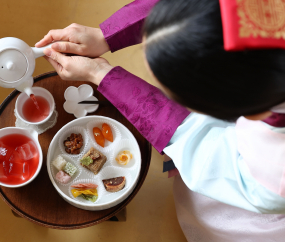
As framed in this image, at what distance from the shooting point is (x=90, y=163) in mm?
1001

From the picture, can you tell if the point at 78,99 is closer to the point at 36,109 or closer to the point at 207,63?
the point at 36,109

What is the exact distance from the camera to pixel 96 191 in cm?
100

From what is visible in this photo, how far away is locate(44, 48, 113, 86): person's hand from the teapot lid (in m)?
0.14

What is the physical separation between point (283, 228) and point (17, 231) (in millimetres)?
1523

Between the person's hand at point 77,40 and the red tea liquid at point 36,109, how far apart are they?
218 mm

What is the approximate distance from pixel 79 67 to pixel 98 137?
29 centimetres

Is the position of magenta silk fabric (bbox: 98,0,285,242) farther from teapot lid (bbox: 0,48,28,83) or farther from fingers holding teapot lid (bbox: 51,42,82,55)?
teapot lid (bbox: 0,48,28,83)

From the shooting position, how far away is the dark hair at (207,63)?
42 centimetres

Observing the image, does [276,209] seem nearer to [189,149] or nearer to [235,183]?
[235,183]

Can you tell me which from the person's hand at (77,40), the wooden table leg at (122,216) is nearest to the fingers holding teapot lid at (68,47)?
the person's hand at (77,40)

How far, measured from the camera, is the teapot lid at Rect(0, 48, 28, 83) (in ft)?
2.57

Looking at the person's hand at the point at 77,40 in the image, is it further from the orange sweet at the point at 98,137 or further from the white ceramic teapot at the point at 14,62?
the orange sweet at the point at 98,137

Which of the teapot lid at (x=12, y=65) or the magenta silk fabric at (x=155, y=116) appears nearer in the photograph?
the teapot lid at (x=12, y=65)

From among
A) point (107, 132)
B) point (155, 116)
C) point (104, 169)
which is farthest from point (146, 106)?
point (104, 169)
